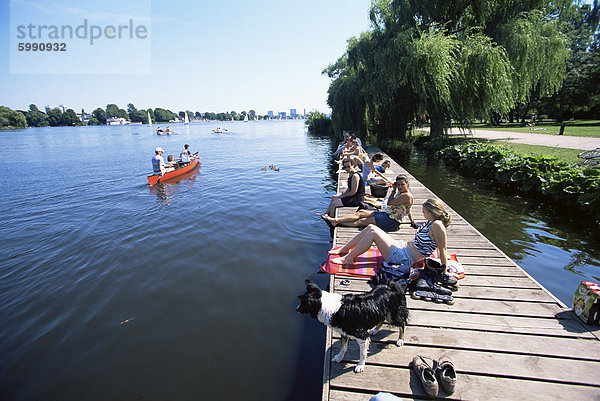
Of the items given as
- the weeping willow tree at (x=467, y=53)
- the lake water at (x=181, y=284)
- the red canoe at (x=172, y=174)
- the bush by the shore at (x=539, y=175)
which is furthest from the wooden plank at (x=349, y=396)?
the weeping willow tree at (x=467, y=53)

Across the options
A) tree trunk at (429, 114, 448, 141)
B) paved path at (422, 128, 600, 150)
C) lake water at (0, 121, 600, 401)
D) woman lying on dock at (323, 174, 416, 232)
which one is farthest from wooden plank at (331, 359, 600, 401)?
paved path at (422, 128, 600, 150)

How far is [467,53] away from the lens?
1512cm

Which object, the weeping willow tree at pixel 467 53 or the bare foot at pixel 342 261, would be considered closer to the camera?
the bare foot at pixel 342 261

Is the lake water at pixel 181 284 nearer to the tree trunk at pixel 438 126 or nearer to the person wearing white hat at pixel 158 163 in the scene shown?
the person wearing white hat at pixel 158 163

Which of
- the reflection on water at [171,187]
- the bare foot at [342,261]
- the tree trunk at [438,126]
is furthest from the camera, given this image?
the tree trunk at [438,126]

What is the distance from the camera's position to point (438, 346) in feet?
10.1

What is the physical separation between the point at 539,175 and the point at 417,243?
8.54m

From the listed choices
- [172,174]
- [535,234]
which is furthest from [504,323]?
[172,174]

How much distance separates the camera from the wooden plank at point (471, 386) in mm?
2512

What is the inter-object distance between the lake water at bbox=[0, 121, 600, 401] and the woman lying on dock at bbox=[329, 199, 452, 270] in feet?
4.54

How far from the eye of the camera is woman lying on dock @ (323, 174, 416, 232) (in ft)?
19.8

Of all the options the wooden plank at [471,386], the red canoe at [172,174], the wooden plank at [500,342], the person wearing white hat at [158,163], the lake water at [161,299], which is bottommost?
the lake water at [161,299]

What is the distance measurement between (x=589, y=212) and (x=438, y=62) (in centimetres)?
1049

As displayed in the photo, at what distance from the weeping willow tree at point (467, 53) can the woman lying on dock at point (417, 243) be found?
13.6 meters
